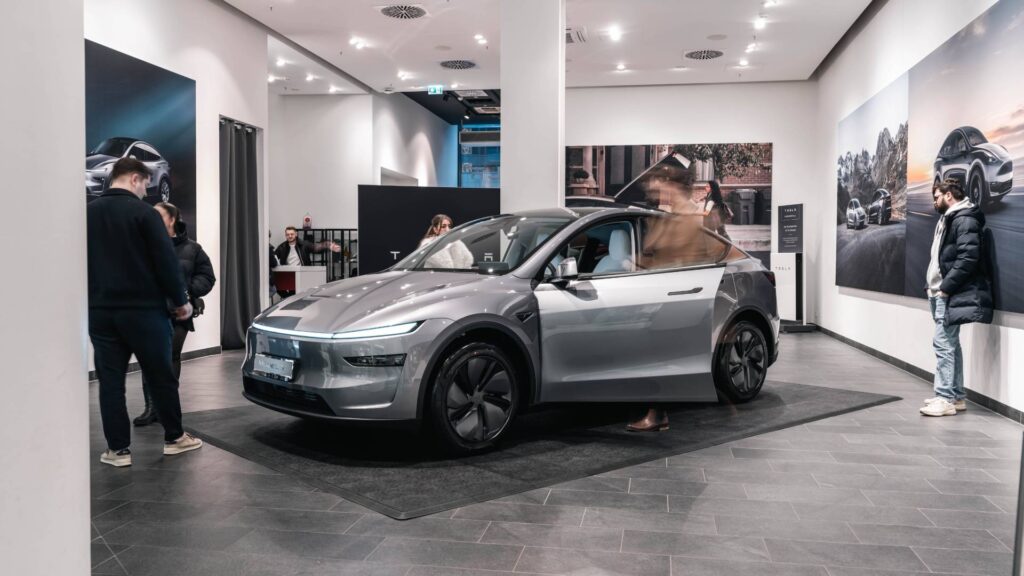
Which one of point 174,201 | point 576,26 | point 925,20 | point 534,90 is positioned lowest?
point 174,201

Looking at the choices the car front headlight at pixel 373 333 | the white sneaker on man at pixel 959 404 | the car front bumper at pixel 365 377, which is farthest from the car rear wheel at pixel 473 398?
the white sneaker on man at pixel 959 404

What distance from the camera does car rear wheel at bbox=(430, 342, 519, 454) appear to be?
4.16 m

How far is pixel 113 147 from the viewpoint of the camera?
7602 millimetres

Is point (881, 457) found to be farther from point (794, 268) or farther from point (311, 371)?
point (794, 268)

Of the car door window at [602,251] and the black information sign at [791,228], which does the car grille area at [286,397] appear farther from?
the black information sign at [791,228]

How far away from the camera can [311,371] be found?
13.4ft

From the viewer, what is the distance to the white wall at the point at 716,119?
1384 cm

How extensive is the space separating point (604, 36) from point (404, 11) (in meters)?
2.84

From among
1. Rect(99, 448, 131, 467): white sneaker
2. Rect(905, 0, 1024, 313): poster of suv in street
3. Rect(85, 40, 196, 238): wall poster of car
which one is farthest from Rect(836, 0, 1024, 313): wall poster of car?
Rect(85, 40, 196, 238): wall poster of car

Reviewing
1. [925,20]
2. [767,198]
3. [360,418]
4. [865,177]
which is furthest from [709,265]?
[767,198]

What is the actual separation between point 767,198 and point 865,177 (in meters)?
3.92

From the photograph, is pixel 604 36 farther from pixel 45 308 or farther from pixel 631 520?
pixel 45 308

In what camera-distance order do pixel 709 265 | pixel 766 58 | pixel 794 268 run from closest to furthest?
pixel 709 265 < pixel 766 58 < pixel 794 268

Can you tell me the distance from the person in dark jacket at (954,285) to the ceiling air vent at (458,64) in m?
8.49
